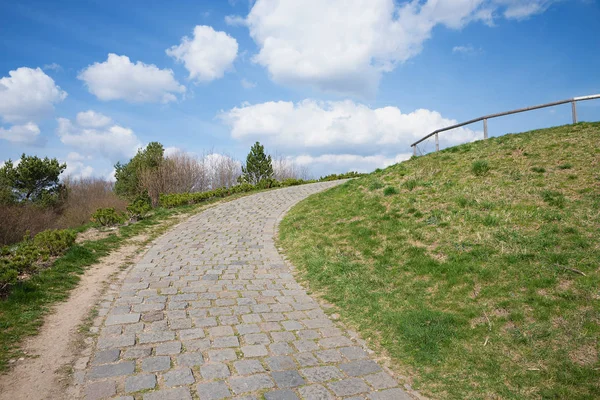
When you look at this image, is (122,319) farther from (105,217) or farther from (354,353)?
(105,217)

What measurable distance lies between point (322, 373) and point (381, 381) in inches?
25.0

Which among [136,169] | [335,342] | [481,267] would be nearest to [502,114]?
[481,267]

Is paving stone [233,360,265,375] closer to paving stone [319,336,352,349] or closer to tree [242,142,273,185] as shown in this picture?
paving stone [319,336,352,349]

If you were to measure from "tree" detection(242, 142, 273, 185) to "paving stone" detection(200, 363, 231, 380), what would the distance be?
28451 mm

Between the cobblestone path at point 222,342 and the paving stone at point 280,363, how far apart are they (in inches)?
0.4

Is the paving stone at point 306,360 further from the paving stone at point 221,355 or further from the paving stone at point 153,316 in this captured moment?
the paving stone at point 153,316

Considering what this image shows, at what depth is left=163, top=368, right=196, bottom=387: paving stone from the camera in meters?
3.53

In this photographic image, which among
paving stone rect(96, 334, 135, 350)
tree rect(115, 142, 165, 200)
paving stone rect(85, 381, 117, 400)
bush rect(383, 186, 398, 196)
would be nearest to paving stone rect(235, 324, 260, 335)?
paving stone rect(96, 334, 135, 350)

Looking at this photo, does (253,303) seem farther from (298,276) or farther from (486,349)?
(486,349)

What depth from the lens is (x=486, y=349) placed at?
4.16 metres

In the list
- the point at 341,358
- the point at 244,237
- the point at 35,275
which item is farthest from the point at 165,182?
the point at 341,358

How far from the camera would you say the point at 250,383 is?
11.8 feet

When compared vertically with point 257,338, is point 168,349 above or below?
above

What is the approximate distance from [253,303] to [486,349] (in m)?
3.36
